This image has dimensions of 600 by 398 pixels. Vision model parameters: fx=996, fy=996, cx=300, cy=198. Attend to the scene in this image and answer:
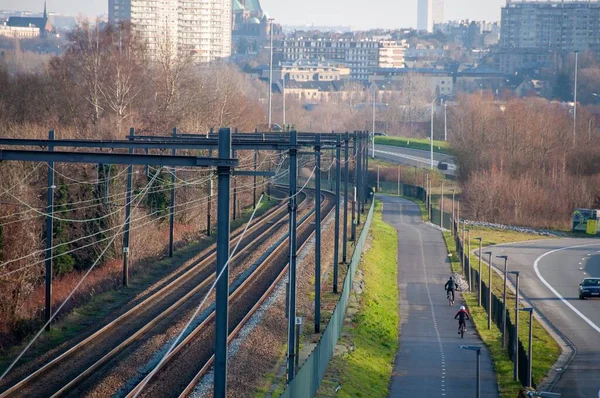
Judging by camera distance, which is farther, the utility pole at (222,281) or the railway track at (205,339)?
the railway track at (205,339)

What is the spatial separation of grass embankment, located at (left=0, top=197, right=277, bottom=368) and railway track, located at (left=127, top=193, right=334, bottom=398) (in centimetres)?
232

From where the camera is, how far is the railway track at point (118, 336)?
1680 centimetres

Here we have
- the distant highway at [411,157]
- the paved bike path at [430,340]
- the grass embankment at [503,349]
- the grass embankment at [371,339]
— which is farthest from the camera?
the distant highway at [411,157]

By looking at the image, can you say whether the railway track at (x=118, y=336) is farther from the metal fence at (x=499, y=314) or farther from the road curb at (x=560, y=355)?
the road curb at (x=560, y=355)

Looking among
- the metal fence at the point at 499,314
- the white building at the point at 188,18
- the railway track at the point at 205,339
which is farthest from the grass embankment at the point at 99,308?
the white building at the point at 188,18

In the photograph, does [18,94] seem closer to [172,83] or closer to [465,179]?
[172,83]

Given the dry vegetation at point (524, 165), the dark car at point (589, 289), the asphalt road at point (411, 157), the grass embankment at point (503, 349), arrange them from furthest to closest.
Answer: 1. the asphalt road at point (411, 157)
2. the dry vegetation at point (524, 165)
3. the dark car at point (589, 289)
4. the grass embankment at point (503, 349)

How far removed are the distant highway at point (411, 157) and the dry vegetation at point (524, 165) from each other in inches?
235

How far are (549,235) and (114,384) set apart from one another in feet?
139

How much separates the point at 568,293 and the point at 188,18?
439ft

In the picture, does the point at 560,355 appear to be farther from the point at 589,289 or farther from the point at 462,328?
the point at 589,289

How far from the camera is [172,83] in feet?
167

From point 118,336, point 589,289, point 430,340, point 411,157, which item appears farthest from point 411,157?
point 118,336

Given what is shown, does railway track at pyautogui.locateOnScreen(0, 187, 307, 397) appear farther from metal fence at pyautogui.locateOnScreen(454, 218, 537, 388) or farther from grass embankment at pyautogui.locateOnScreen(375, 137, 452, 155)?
grass embankment at pyautogui.locateOnScreen(375, 137, 452, 155)
